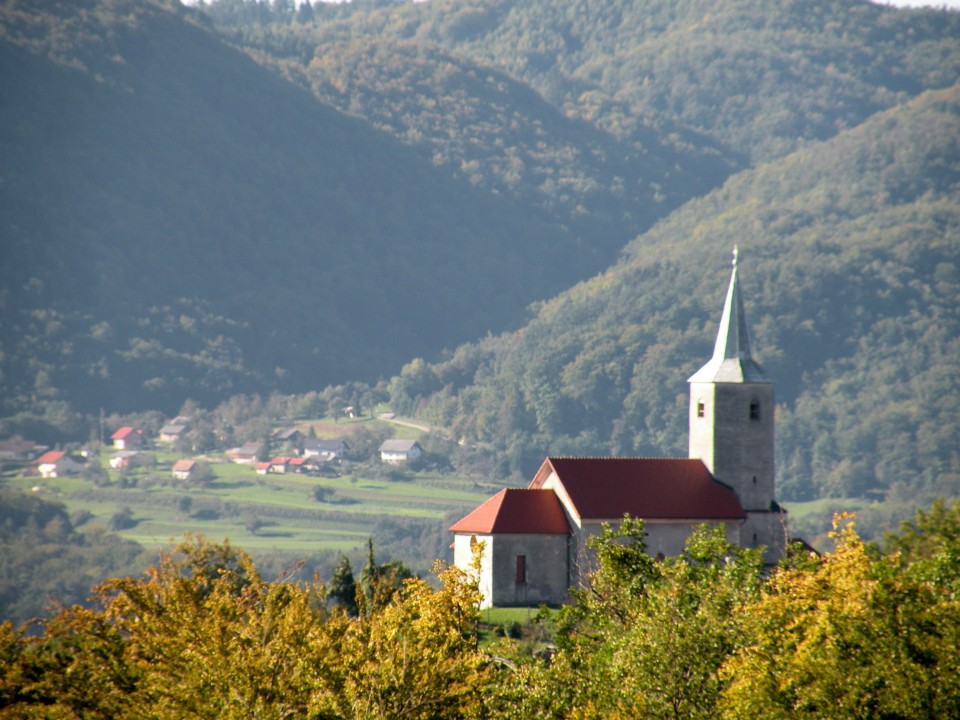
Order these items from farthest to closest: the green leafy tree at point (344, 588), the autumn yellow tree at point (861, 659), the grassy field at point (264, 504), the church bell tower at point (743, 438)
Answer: the grassy field at point (264, 504), the church bell tower at point (743, 438), the green leafy tree at point (344, 588), the autumn yellow tree at point (861, 659)

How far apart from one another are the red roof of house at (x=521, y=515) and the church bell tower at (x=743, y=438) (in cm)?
700

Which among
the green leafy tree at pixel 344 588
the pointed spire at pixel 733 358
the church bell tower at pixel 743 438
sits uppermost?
the pointed spire at pixel 733 358

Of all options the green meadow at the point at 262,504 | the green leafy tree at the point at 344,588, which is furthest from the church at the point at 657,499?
the green meadow at the point at 262,504

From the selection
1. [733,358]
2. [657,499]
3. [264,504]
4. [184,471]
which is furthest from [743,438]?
[184,471]

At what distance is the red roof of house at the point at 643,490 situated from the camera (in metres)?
A: 63.2

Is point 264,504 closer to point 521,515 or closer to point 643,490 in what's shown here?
point 521,515

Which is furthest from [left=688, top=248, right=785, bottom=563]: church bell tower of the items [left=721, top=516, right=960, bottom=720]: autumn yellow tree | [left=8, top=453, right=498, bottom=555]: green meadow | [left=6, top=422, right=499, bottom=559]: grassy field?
[left=6, top=422, right=499, bottom=559]: grassy field

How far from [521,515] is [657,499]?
16.7ft

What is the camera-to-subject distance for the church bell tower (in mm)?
66250

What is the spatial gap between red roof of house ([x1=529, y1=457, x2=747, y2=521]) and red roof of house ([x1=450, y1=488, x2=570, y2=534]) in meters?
0.85

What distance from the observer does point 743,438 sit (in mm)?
66750

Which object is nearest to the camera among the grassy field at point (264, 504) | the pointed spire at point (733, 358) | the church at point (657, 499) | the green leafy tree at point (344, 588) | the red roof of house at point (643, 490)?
the green leafy tree at point (344, 588)

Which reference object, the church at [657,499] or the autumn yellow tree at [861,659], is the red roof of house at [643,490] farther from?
the autumn yellow tree at [861,659]

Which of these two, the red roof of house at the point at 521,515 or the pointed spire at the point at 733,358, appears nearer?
the red roof of house at the point at 521,515
